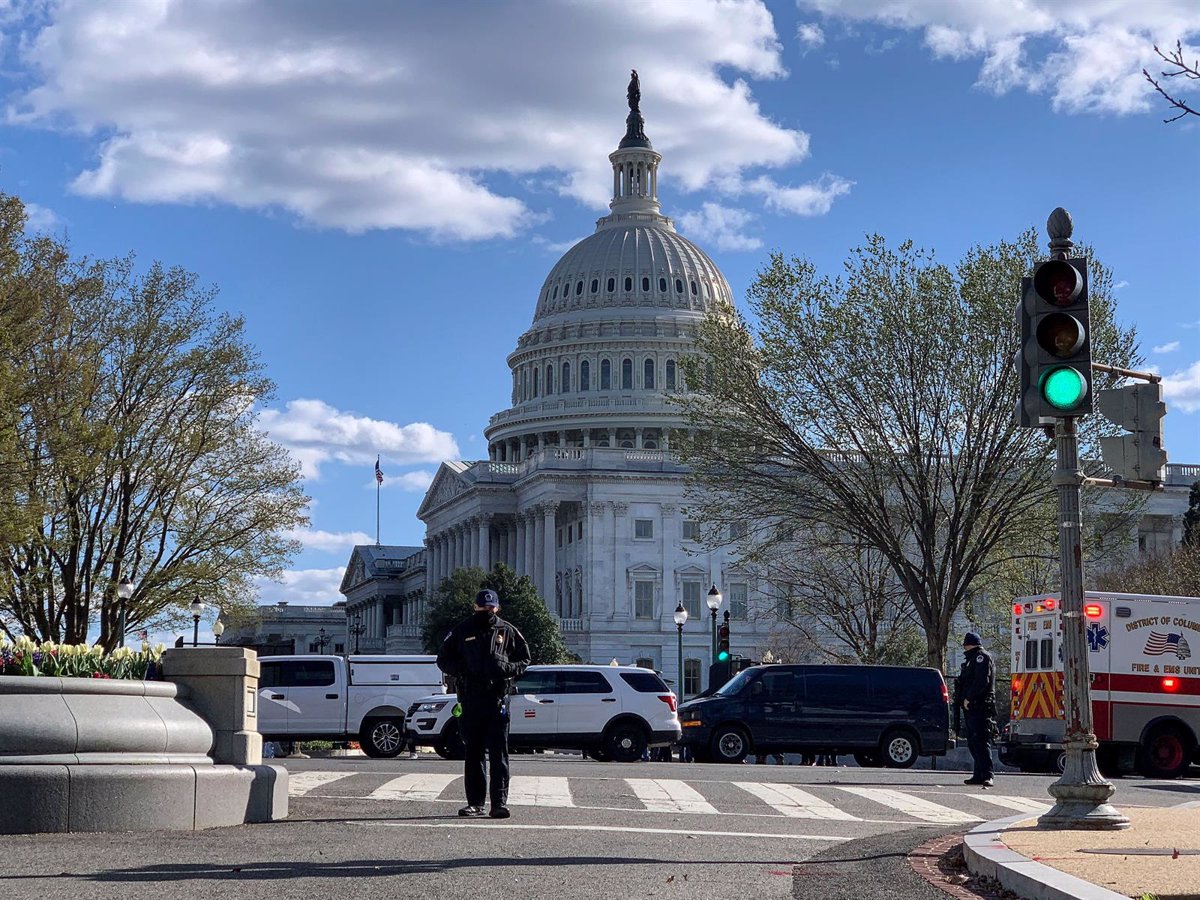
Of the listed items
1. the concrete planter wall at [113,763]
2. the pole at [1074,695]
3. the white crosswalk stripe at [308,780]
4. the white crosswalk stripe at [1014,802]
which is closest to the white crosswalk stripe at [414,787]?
the white crosswalk stripe at [308,780]

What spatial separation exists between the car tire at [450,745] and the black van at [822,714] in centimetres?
425

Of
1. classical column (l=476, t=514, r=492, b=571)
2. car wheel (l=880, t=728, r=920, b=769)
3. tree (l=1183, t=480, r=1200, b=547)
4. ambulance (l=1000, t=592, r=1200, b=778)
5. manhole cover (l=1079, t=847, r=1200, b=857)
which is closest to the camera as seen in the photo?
manhole cover (l=1079, t=847, r=1200, b=857)

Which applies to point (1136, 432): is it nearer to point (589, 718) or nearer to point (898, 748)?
point (589, 718)

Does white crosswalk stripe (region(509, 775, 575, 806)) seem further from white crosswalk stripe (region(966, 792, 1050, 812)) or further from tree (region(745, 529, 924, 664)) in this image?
tree (region(745, 529, 924, 664))

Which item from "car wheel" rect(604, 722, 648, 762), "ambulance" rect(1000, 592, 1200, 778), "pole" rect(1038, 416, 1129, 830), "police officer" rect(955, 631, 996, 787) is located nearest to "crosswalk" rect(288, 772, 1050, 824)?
"police officer" rect(955, 631, 996, 787)

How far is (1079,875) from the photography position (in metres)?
9.62

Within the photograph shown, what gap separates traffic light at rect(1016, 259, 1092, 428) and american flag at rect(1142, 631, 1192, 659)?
762 inches

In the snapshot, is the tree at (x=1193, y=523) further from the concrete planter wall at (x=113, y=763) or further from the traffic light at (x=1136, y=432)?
the concrete planter wall at (x=113, y=763)

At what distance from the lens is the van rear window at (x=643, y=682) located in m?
32.6

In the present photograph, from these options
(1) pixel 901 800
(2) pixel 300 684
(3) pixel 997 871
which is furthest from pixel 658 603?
(3) pixel 997 871

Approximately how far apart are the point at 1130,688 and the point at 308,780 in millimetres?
15894

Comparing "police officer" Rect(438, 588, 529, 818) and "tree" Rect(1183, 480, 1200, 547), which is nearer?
"police officer" Rect(438, 588, 529, 818)

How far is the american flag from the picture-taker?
3098 cm

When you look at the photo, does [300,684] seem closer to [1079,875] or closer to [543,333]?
[1079,875]
